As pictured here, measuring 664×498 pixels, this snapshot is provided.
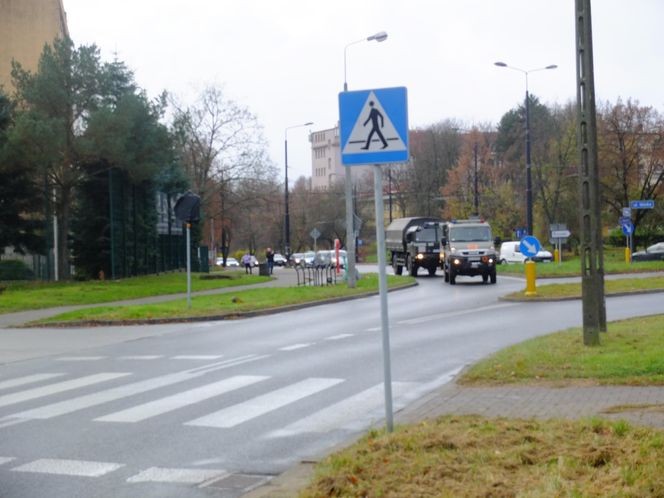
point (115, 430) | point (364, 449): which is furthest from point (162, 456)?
point (364, 449)

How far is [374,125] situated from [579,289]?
20968 mm

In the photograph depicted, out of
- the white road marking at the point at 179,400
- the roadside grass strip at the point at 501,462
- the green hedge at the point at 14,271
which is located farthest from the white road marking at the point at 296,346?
the green hedge at the point at 14,271

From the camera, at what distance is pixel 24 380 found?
13.1m

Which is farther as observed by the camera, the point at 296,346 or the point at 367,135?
the point at 296,346

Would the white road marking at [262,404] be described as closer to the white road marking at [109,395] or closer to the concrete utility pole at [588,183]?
the white road marking at [109,395]

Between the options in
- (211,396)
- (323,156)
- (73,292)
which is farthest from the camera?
(323,156)

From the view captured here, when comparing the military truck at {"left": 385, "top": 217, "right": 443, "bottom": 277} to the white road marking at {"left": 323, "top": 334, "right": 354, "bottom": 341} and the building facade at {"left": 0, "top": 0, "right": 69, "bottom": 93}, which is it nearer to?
the building facade at {"left": 0, "top": 0, "right": 69, "bottom": 93}

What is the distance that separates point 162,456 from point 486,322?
1296cm

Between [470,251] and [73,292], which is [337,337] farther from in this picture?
[470,251]

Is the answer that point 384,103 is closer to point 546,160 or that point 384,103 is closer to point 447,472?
point 447,472

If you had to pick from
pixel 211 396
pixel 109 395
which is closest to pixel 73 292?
pixel 109 395

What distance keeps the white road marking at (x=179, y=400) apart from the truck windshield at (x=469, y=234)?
85.0ft

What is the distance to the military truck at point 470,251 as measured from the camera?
122ft

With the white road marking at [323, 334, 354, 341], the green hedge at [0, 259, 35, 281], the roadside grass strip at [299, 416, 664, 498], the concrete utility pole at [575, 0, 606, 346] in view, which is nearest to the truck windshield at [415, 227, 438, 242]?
the green hedge at [0, 259, 35, 281]
